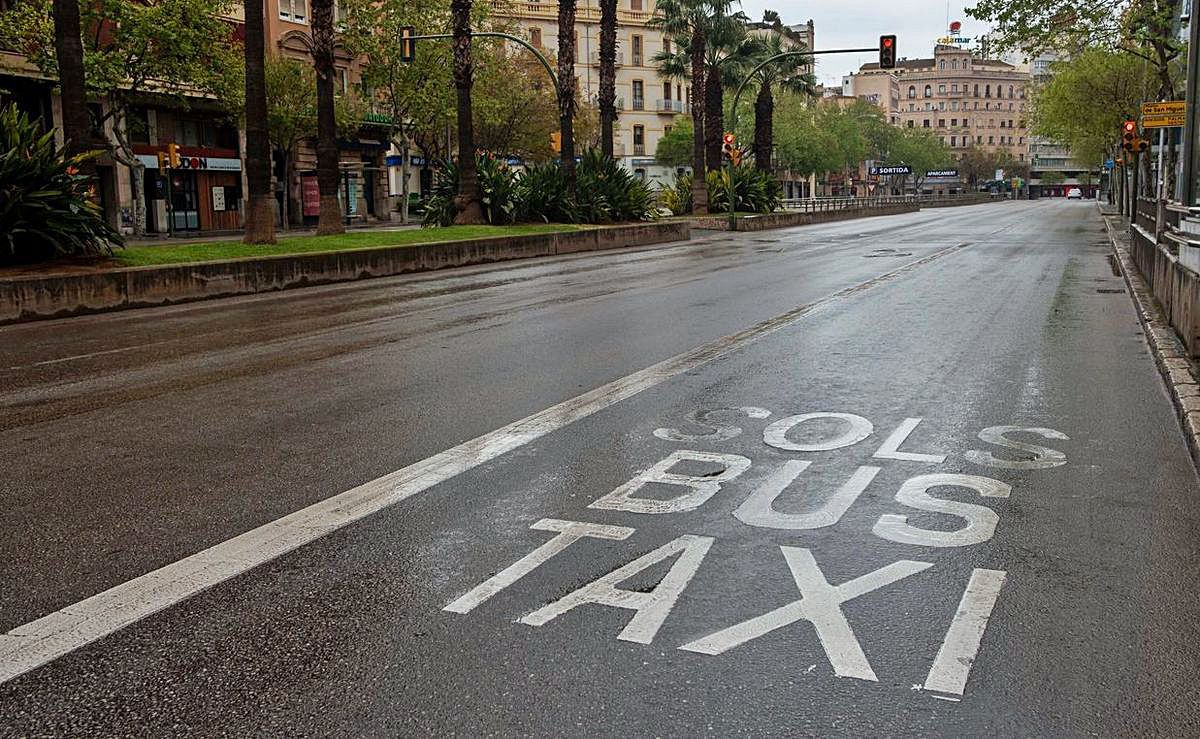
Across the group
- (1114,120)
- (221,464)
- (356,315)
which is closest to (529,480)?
(221,464)

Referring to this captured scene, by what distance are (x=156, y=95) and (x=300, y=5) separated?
11267 mm

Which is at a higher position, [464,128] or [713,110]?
[713,110]

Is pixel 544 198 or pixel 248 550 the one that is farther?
pixel 544 198

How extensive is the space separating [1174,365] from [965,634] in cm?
631

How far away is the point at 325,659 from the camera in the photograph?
11.9 ft

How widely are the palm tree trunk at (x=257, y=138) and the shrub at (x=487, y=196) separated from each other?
10.0 meters

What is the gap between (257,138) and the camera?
68.9ft

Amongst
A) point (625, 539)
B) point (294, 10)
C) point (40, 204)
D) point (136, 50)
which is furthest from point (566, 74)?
point (625, 539)

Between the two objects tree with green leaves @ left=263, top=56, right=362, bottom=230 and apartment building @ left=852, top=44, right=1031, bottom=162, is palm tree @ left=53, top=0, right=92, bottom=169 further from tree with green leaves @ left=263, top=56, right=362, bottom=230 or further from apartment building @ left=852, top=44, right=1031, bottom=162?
apartment building @ left=852, top=44, right=1031, bottom=162

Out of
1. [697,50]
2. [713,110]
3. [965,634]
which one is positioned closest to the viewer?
[965,634]

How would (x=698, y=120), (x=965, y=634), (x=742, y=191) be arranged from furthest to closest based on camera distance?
(x=742, y=191)
(x=698, y=120)
(x=965, y=634)

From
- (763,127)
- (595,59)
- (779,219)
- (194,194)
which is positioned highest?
(595,59)

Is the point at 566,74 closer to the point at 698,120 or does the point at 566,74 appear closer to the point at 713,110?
the point at 698,120

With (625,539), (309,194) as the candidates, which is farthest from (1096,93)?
(625,539)
